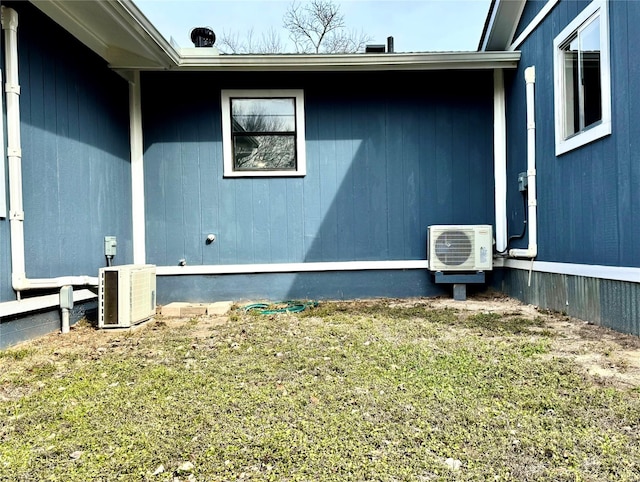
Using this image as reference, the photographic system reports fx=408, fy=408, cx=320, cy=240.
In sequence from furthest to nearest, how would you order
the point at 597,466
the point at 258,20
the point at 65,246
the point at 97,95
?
1. the point at 258,20
2. the point at 97,95
3. the point at 65,246
4. the point at 597,466

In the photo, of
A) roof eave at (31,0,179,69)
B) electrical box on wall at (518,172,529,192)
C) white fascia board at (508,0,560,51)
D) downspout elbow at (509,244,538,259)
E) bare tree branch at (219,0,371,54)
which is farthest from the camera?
bare tree branch at (219,0,371,54)

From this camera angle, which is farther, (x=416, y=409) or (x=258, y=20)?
(x=258, y=20)

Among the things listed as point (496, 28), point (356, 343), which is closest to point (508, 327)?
point (356, 343)

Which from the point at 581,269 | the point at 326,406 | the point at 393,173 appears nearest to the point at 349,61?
the point at 393,173

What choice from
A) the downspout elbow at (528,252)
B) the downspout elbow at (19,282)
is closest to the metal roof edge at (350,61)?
the downspout elbow at (528,252)

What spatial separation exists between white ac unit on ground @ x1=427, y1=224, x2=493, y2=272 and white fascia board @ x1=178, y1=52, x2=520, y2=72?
72.8 inches

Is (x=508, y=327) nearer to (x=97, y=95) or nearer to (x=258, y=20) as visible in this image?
(x=97, y=95)

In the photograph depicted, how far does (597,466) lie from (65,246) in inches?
151

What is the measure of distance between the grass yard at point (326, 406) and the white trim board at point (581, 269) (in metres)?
0.45

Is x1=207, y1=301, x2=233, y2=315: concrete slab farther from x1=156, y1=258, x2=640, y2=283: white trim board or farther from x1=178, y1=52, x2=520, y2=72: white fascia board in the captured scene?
x1=178, y1=52, x2=520, y2=72: white fascia board

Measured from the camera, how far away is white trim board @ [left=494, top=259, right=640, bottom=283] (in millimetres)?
2955

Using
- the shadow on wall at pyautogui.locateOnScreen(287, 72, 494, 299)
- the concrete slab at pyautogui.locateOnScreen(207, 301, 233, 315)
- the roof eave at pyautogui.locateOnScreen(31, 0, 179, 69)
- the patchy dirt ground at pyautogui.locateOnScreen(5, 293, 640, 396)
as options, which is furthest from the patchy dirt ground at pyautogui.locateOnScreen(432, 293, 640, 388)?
the roof eave at pyautogui.locateOnScreen(31, 0, 179, 69)

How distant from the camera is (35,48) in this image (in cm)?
320

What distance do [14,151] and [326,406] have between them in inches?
112
